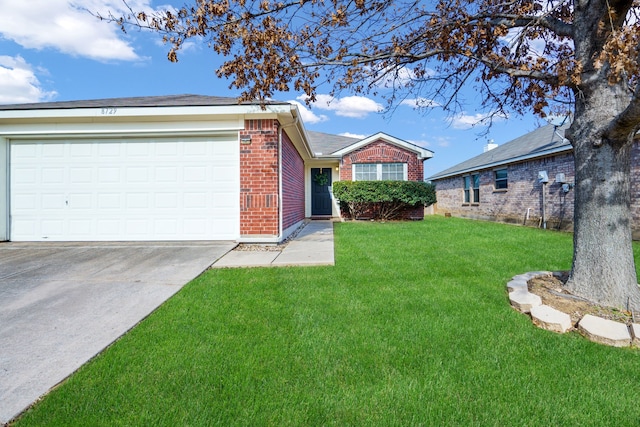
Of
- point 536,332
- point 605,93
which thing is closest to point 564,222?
point 605,93

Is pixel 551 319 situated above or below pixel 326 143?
below

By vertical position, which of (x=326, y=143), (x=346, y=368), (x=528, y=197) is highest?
(x=326, y=143)

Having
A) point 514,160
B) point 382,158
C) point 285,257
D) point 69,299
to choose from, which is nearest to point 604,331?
point 285,257

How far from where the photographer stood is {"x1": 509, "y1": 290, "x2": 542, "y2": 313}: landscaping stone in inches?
123

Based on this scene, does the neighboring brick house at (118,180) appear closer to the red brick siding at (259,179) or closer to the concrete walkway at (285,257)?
the red brick siding at (259,179)

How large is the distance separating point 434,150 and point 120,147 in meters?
12.0

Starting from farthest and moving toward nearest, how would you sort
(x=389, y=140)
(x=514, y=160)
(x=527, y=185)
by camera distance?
1. (x=389, y=140)
2. (x=514, y=160)
3. (x=527, y=185)

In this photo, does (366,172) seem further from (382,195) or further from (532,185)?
(532,185)

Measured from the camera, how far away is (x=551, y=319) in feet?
9.17

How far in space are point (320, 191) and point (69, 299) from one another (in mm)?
→ 12003

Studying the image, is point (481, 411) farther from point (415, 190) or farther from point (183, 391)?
point (415, 190)

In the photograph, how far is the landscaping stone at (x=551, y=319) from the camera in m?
2.73

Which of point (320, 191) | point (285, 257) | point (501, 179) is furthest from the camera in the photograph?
point (320, 191)

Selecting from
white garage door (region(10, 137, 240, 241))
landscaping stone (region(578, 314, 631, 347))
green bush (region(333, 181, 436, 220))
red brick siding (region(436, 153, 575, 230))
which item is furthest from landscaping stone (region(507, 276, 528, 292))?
green bush (region(333, 181, 436, 220))
